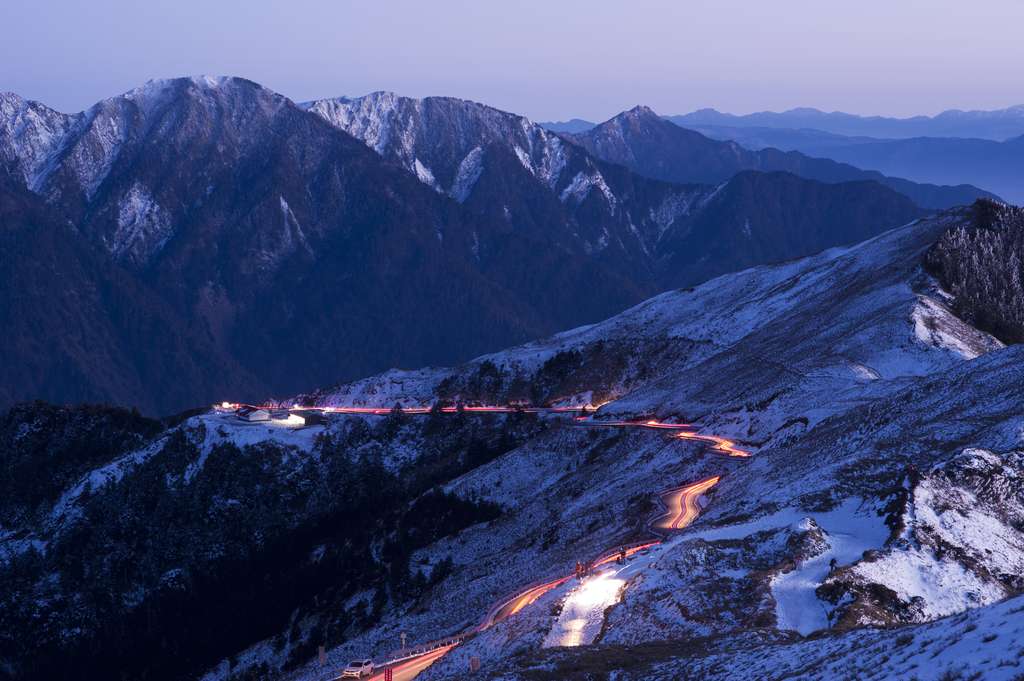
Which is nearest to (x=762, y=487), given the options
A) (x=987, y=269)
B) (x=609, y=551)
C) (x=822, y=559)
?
(x=609, y=551)

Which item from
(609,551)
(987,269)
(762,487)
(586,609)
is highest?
(987,269)

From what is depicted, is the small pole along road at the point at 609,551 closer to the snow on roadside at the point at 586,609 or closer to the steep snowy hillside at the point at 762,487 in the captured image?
the steep snowy hillside at the point at 762,487

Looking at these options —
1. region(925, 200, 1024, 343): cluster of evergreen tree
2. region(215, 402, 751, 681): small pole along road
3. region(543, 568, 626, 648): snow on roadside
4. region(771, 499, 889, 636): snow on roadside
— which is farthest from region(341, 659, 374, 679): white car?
region(925, 200, 1024, 343): cluster of evergreen tree

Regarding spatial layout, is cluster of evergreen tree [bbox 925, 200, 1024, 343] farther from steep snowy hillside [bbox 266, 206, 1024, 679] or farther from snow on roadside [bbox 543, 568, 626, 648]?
snow on roadside [bbox 543, 568, 626, 648]

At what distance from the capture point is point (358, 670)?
65.5 metres

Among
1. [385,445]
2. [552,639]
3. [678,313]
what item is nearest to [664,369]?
[678,313]

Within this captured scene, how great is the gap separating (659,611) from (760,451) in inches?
1479

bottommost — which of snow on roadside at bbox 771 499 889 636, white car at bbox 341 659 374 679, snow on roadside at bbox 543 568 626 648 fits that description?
white car at bbox 341 659 374 679

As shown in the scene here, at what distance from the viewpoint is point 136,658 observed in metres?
104

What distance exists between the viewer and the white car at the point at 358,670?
212 feet

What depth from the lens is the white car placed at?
212 ft

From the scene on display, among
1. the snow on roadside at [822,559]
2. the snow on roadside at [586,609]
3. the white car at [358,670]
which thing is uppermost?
the snow on roadside at [822,559]

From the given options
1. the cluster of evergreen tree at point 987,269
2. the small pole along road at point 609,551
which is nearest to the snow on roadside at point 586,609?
the small pole along road at point 609,551

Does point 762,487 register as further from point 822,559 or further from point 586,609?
point 586,609
